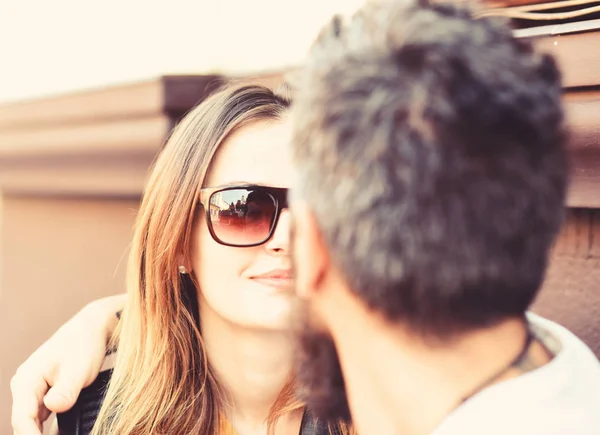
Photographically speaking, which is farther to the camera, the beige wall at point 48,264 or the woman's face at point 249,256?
the beige wall at point 48,264

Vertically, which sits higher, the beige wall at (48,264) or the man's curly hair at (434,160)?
the man's curly hair at (434,160)

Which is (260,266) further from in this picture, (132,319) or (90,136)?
(90,136)

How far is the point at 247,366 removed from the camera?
1.57 meters

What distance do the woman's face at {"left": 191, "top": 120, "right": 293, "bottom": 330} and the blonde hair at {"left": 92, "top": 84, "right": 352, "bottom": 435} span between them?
0.10 feet

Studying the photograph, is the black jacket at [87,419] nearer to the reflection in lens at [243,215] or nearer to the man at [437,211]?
the reflection in lens at [243,215]

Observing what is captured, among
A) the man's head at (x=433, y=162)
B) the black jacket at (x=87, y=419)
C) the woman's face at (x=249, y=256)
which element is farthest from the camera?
the black jacket at (x=87, y=419)

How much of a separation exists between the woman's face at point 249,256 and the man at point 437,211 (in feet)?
2.44

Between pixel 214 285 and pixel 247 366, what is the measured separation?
0.21 meters

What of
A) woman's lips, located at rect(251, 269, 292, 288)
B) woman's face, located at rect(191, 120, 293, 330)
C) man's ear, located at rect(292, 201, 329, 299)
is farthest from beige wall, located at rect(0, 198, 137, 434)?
man's ear, located at rect(292, 201, 329, 299)

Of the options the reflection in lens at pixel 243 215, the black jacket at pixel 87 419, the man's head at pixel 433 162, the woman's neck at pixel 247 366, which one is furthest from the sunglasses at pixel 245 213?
the man's head at pixel 433 162

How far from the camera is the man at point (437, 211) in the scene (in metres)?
0.60

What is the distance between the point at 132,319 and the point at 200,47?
5.16 ft

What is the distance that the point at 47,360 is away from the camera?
1604 mm

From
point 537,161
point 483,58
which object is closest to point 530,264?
point 537,161
